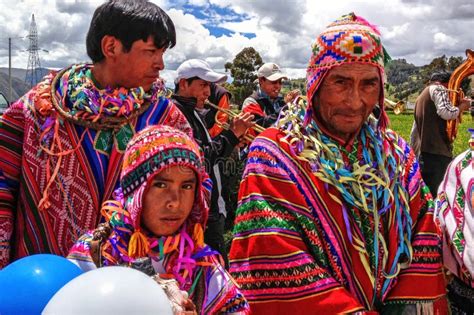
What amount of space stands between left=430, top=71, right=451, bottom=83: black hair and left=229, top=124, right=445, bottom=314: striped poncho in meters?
5.03

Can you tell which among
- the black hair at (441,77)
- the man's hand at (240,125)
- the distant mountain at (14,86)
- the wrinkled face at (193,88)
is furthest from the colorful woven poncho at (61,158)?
the distant mountain at (14,86)

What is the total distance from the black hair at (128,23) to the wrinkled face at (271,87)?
373 cm

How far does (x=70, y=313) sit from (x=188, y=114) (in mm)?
3007

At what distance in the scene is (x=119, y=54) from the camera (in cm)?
223

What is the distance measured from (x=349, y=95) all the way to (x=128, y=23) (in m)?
0.95

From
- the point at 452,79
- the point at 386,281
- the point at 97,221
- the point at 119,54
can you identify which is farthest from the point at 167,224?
the point at 452,79

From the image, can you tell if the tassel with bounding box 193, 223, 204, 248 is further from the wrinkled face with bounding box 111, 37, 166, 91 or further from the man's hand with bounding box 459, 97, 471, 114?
the man's hand with bounding box 459, 97, 471, 114

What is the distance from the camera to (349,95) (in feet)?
6.98

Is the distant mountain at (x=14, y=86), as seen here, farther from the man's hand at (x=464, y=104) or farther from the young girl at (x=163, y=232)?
the young girl at (x=163, y=232)

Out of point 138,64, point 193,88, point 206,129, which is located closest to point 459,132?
point 193,88

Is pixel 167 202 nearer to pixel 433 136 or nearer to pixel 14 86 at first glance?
pixel 433 136

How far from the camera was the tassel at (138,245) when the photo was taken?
72.1 inches

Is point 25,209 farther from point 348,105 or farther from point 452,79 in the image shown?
point 452,79

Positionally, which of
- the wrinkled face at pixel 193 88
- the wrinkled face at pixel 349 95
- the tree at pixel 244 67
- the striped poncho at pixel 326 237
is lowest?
the striped poncho at pixel 326 237
